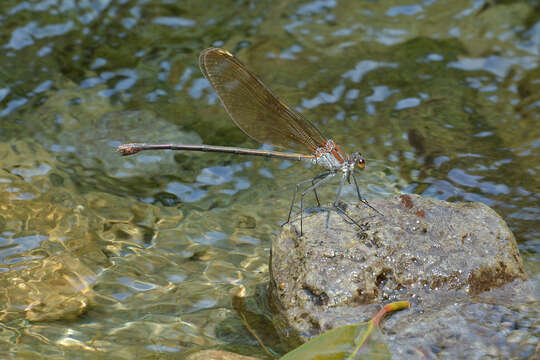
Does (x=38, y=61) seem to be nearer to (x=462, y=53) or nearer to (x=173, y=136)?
(x=173, y=136)

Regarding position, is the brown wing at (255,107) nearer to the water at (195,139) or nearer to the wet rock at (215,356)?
the water at (195,139)

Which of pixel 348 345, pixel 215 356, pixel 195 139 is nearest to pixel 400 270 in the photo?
pixel 348 345

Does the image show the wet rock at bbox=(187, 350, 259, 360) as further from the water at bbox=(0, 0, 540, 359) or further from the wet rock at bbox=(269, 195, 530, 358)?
the wet rock at bbox=(269, 195, 530, 358)

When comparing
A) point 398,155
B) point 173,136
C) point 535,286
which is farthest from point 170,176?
point 535,286

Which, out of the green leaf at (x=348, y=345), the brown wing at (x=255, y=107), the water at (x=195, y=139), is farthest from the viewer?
the brown wing at (x=255, y=107)

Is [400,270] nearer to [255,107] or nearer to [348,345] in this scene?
[348,345]

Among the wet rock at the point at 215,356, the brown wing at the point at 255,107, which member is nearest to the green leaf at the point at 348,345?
the wet rock at the point at 215,356

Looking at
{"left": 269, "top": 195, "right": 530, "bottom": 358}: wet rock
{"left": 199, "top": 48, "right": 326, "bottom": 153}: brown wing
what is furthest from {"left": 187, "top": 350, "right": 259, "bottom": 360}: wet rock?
{"left": 199, "top": 48, "right": 326, "bottom": 153}: brown wing
